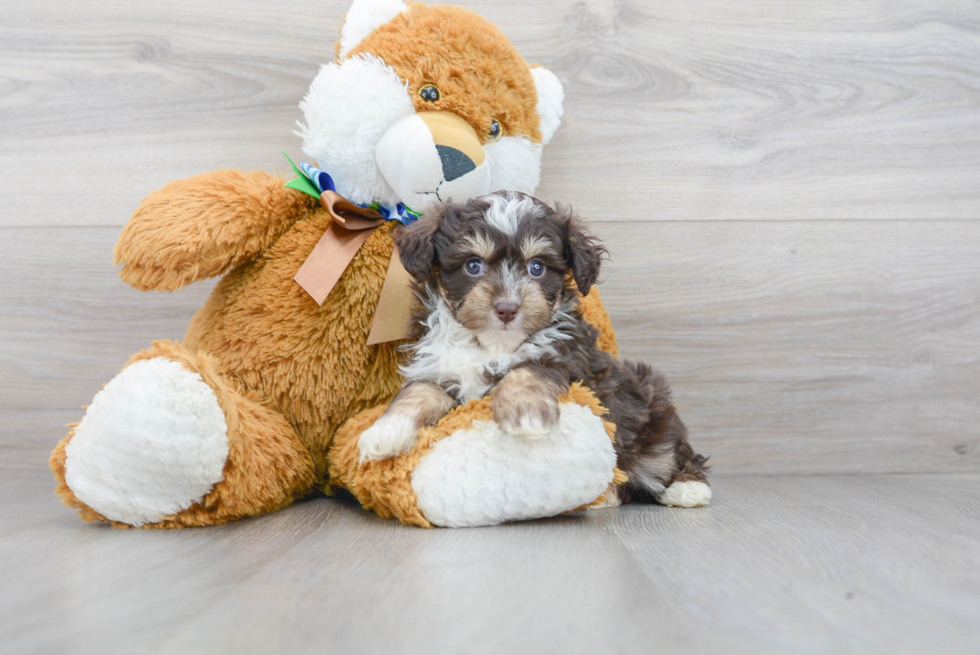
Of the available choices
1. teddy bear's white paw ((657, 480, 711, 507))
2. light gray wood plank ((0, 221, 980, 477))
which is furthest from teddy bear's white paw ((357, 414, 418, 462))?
light gray wood plank ((0, 221, 980, 477))

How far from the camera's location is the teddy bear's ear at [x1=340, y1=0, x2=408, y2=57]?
164cm

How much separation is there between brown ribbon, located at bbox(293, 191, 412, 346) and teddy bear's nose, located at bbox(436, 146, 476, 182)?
8.2 inches

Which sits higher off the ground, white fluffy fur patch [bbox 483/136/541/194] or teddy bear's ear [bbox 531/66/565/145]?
teddy bear's ear [bbox 531/66/565/145]

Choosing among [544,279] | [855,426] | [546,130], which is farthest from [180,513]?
[855,426]

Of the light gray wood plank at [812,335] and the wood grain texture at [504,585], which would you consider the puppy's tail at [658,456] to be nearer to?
the wood grain texture at [504,585]

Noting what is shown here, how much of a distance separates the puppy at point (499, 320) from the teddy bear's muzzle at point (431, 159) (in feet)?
0.40

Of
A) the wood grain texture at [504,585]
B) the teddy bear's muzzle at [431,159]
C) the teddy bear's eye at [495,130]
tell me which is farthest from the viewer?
the teddy bear's eye at [495,130]

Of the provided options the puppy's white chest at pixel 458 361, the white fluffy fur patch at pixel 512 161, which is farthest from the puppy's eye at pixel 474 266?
the white fluffy fur patch at pixel 512 161

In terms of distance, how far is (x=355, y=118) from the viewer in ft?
5.09

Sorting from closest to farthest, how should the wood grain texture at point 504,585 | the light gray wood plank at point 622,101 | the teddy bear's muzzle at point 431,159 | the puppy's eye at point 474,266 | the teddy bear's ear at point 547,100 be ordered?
the wood grain texture at point 504,585 → the puppy's eye at point 474,266 → the teddy bear's muzzle at point 431,159 → the teddy bear's ear at point 547,100 → the light gray wood plank at point 622,101

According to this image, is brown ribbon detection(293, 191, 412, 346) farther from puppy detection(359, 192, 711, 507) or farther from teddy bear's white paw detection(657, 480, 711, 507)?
teddy bear's white paw detection(657, 480, 711, 507)

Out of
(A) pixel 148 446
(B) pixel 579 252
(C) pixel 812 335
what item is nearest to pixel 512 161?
(B) pixel 579 252

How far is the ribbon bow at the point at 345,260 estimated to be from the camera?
1545 millimetres

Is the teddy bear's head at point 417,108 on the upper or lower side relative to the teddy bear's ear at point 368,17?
lower
